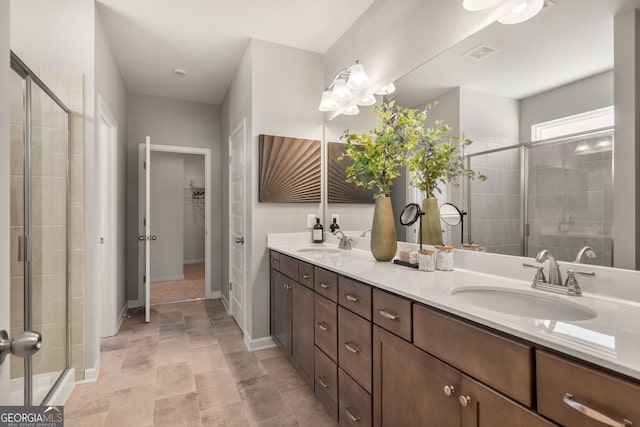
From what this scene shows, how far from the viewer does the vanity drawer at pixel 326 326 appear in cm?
167

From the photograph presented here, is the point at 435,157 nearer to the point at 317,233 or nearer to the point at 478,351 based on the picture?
the point at 478,351

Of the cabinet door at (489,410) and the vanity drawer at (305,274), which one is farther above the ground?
the vanity drawer at (305,274)

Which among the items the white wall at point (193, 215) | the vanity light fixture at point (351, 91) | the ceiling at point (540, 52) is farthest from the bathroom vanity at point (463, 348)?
the white wall at point (193, 215)

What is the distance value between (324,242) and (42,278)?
6.55 ft

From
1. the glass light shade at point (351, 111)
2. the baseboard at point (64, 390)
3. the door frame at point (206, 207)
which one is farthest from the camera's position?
the door frame at point (206, 207)

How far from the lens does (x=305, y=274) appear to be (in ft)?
6.66

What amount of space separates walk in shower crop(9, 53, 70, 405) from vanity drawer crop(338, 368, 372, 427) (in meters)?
1.56

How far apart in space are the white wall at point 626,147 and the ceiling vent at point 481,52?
18.8 inches

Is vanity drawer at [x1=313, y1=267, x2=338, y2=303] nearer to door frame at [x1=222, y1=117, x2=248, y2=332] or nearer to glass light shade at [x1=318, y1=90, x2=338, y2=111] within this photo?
door frame at [x1=222, y1=117, x2=248, y2=332]

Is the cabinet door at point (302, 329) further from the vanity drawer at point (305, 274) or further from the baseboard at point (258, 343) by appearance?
the baseboard at point (258, 343)

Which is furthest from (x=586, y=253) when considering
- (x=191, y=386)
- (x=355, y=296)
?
(x=191, y=386)

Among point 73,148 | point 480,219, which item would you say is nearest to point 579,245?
point 480,219

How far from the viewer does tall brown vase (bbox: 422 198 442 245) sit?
1788 mm

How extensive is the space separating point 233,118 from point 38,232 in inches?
85.2
